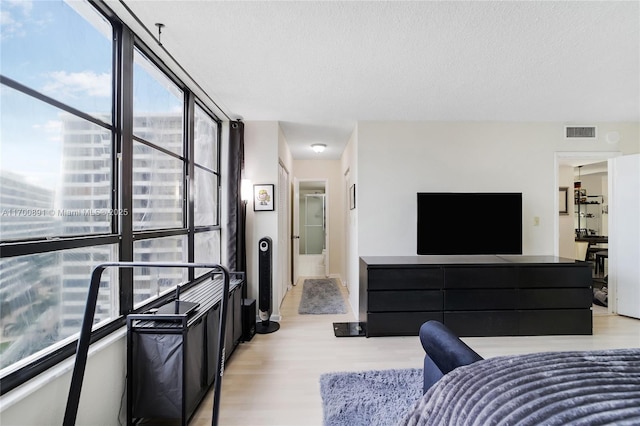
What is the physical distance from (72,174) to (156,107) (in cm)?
100

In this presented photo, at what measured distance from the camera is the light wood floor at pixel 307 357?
6.23ft

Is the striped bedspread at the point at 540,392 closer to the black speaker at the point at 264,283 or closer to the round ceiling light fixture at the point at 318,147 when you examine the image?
the black speaker at the point at 264,283

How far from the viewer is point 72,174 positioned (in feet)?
4.70

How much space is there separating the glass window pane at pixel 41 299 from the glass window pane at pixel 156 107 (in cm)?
91

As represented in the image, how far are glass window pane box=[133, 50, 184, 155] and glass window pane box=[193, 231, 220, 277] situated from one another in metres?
0.93

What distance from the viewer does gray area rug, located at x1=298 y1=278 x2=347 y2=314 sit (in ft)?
12.9

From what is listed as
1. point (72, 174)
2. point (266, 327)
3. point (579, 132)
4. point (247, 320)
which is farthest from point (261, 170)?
point (579, 132)

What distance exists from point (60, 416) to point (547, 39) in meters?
3.46

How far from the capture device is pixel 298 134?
4.21 metres

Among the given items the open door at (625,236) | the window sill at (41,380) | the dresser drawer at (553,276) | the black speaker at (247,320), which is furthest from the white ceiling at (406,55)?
the black speaker at (247,320)

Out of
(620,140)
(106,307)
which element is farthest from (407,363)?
(620,140)

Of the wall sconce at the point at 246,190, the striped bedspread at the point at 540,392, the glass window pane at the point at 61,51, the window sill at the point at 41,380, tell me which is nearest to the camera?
the striped bedspread at the point at 540,392

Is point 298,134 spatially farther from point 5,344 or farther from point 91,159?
point 5,344

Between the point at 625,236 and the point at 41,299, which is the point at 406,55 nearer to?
the point at 41,299
